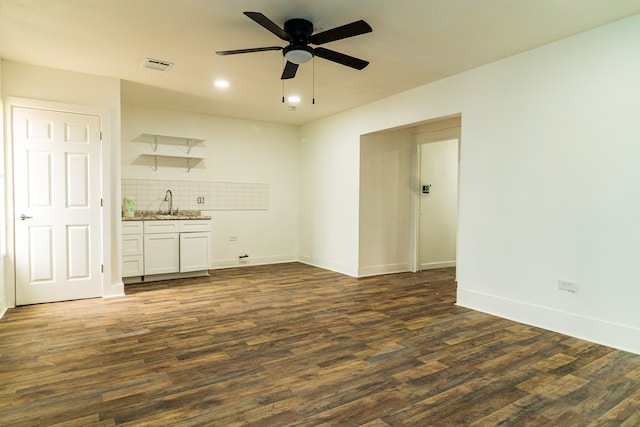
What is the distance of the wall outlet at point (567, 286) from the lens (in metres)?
3.31

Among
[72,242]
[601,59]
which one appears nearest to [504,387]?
[601,59]

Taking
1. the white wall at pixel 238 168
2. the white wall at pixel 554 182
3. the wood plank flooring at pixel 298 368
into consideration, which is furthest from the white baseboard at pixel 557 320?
the white wall at pixel 238 168

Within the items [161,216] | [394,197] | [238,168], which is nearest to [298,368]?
[161,216]

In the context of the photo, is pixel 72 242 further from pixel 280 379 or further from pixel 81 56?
pixel 280 379

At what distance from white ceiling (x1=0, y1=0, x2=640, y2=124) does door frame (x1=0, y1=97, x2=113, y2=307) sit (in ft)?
1.52

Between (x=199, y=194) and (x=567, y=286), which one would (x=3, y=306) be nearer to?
(x=199, y=194)

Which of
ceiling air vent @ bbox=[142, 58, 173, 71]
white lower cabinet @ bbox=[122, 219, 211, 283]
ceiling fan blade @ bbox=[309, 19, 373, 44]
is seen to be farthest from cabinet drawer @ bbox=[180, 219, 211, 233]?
ceiling fan blade @ bbox=[309, 19, 373, 44]

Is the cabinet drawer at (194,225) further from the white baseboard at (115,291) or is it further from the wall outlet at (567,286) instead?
the wall outlet at (567,286)

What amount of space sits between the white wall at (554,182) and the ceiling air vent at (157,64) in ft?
10.0

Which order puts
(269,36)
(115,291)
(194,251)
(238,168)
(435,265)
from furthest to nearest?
(238,168) → (435,265) → (194,251) → (115,291) → (269,36)

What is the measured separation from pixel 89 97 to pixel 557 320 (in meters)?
5.72

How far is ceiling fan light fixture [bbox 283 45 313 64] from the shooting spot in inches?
116

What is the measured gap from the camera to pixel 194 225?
5.74m

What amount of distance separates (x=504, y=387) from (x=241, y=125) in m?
5.89
